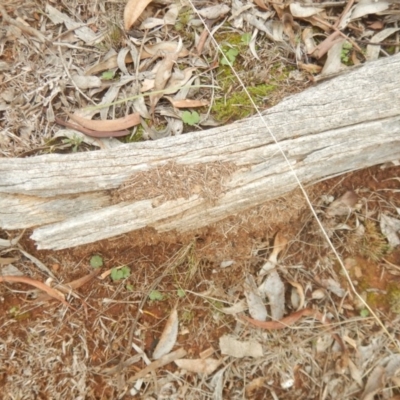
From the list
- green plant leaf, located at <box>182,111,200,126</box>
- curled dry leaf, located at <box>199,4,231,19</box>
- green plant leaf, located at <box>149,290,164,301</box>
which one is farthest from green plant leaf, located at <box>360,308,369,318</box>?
curled dry leaf, located at <box>199,4,231,19</box>

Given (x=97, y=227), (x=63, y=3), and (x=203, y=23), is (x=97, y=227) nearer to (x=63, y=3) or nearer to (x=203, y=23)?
(x=203, y=23)

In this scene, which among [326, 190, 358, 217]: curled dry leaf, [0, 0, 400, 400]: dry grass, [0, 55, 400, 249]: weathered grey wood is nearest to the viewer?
[0, 55, 400, 249]: weathered grey wood

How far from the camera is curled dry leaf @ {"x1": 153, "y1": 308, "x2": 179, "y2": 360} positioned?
7.60 ft

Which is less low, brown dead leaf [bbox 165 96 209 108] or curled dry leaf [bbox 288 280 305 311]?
brown dead leaf [bbox 165 96 209 108]

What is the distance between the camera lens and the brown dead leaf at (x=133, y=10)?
2432 millimetres

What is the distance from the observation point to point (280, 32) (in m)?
2.45

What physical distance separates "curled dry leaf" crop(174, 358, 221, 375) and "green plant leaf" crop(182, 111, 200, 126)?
1.31 m

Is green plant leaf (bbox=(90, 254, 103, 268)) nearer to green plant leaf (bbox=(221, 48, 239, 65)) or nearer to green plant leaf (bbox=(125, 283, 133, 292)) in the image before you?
green plant leaf (bbox=(125, 283, 133, 292))

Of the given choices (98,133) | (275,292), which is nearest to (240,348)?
(275,292)

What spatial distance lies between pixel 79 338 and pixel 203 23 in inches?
74.5

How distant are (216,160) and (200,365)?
1.13 metres

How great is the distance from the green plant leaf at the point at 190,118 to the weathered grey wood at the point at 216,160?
0.30 metres

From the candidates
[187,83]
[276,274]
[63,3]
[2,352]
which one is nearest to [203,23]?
[187,83]

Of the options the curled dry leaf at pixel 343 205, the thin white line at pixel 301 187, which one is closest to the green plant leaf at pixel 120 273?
the thin white line at pixel 301 187
